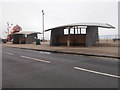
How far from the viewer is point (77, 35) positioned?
778 inches

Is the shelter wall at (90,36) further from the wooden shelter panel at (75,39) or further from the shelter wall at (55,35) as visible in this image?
the shelter wall at (55,35)

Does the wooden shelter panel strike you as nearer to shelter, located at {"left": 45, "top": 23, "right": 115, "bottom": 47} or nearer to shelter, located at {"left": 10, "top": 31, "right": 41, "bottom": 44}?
shelter, located at {"left": 45, "top": 23, "right": 115, "bottom": 47}

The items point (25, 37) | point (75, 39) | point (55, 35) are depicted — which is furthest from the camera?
point (25, 37)

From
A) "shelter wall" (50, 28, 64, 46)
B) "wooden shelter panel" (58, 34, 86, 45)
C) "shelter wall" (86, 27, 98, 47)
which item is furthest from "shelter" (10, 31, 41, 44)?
"shelter wall" (86, 27, 98, 47)

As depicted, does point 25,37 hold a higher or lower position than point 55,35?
higher

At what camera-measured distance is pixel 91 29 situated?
18.1 metres

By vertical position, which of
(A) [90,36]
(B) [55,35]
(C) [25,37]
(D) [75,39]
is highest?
(C) [25,37]

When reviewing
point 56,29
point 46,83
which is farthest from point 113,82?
point 56,29

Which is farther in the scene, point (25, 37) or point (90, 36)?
point (25, 37)

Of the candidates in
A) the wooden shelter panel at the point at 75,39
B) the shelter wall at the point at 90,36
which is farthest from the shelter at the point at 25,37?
the shelter wall at the point at 90,36

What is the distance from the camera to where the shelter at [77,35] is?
17750mm

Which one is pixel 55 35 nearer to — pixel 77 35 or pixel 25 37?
pixel 77 35

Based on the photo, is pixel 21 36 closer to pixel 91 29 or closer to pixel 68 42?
pixel 68 42

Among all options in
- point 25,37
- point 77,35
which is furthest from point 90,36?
point 25,37
